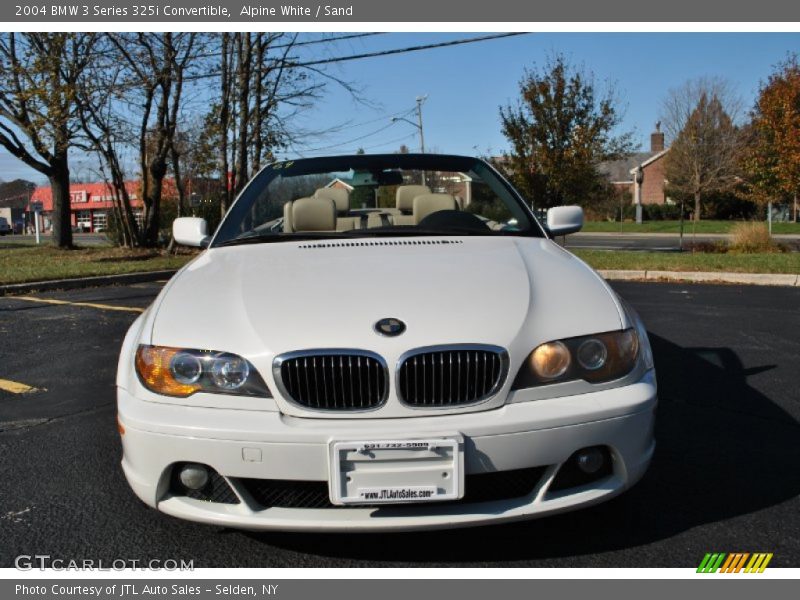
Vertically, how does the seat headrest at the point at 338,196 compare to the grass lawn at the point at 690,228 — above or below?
below

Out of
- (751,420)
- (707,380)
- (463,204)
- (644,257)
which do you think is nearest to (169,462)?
(463,204)

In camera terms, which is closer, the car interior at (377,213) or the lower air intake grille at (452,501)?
the lower air intake grille at (452,501)

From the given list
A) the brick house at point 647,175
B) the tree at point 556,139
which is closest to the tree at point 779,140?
the tree at point 556,139

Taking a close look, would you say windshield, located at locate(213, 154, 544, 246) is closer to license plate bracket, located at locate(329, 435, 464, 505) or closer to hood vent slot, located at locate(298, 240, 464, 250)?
hood vent slot, located at locate(298, 240, 464, 250)

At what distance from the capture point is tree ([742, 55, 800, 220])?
1755 centimetres

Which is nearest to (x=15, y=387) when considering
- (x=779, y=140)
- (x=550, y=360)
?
(x=550, y=360)

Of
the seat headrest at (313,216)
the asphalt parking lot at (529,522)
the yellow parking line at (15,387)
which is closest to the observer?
the asphalt parking lot at (529,522)

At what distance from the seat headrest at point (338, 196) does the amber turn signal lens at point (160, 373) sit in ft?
6.54

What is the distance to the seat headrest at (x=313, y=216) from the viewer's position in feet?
12.5

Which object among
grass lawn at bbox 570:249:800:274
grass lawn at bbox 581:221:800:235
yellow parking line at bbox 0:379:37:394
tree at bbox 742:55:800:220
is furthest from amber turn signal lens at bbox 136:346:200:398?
grass lawn at bbox 581:221:800:235

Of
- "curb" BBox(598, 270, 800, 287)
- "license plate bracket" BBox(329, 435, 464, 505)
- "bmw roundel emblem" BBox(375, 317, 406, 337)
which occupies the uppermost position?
"bmw roundel emblem" BBox(375, 317, 406, 337)

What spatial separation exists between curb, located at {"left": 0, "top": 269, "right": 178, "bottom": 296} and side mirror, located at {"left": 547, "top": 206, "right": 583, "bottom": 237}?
308 inches

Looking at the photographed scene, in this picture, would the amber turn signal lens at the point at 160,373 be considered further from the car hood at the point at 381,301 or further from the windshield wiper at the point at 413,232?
the windshield wiper at the point at 413,232

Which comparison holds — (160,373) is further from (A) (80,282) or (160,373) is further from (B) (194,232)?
(A) (80,282)
